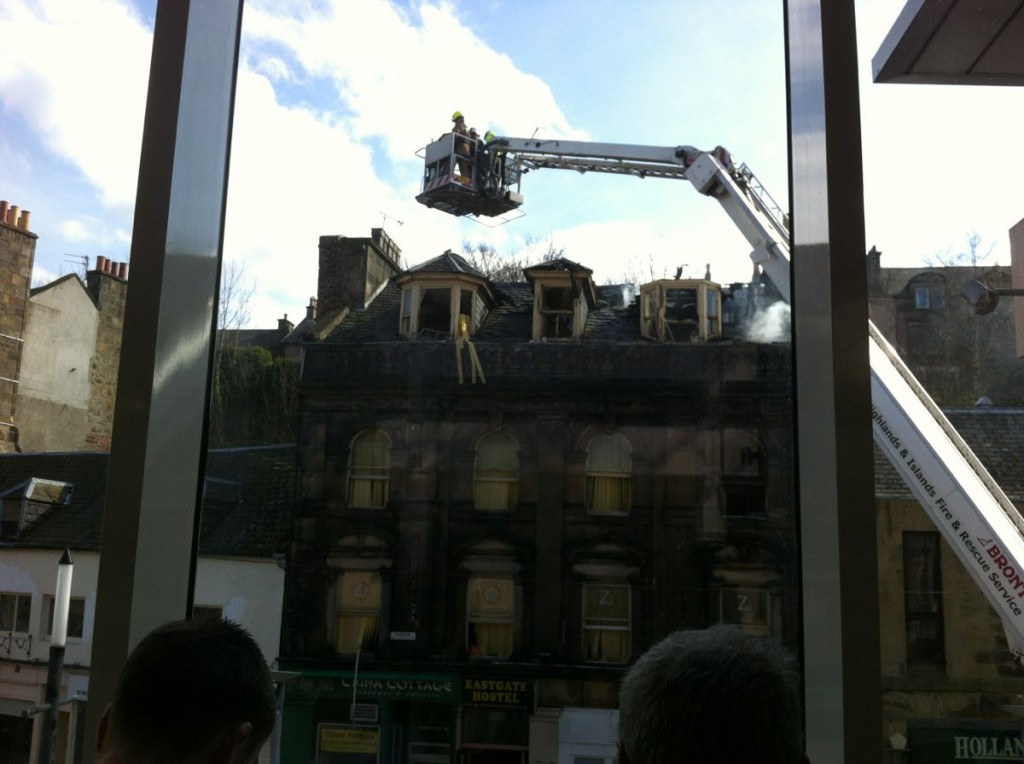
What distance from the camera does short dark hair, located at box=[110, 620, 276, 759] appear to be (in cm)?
72

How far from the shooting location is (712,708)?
0.61 m

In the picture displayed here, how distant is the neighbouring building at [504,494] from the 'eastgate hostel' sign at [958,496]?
50 cm

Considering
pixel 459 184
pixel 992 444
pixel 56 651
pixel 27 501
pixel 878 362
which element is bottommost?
pixel 56 651

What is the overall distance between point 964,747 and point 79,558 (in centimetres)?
141

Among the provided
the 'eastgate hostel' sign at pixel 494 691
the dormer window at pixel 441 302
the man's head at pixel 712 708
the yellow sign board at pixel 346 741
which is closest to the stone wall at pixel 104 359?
the dormer window at pixel 441 302

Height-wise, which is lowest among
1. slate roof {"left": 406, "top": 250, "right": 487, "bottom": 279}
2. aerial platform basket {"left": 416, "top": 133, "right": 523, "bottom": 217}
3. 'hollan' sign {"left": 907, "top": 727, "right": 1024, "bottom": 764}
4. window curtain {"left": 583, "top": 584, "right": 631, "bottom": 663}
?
'hollan' sign {"left": 907, "top": 727, "right": 1024, "bottom": 764}

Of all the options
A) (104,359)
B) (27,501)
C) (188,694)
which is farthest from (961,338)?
(27,501)

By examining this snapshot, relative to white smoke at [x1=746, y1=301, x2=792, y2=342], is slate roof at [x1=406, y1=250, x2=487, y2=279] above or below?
above

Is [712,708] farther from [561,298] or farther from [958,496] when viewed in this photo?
[958,496]

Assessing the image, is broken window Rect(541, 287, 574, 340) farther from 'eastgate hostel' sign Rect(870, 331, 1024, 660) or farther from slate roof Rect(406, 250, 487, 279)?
'eastgate hostel' sign Rect(870, 331, 1024, 660)

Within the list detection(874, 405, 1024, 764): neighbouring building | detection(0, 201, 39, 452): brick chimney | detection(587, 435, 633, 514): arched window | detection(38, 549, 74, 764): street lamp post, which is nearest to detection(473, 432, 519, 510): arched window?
detection(587, 435, 633, 514): arched window

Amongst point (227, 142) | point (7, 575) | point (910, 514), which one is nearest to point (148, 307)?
point (227, 142)

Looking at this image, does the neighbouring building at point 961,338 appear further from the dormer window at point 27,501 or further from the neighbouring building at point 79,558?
the dormer window at point 27,501

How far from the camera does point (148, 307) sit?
1275 mm
